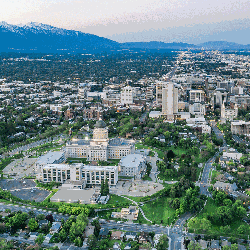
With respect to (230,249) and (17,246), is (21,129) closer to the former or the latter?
(17,246)

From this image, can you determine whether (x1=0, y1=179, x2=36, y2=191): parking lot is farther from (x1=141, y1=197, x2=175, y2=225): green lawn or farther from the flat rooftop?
(x1=141, y1=197, x2=175, y2=225): green lawn

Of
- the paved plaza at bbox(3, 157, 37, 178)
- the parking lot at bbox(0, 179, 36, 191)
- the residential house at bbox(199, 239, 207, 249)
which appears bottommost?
the residential house at bbox(199, 239, 207, 249)

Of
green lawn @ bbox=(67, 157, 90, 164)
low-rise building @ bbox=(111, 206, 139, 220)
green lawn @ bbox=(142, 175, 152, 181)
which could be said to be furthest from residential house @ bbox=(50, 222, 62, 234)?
green lawn @ bbox=(67, 157, 90, 164)

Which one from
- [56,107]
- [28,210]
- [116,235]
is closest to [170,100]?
[56,107]

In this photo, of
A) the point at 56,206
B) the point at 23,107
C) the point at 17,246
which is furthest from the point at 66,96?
the point at 17,246

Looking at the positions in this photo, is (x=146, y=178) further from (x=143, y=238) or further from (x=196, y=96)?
(x=196, y=96)

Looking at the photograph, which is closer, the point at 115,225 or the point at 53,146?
the point at 115,225
